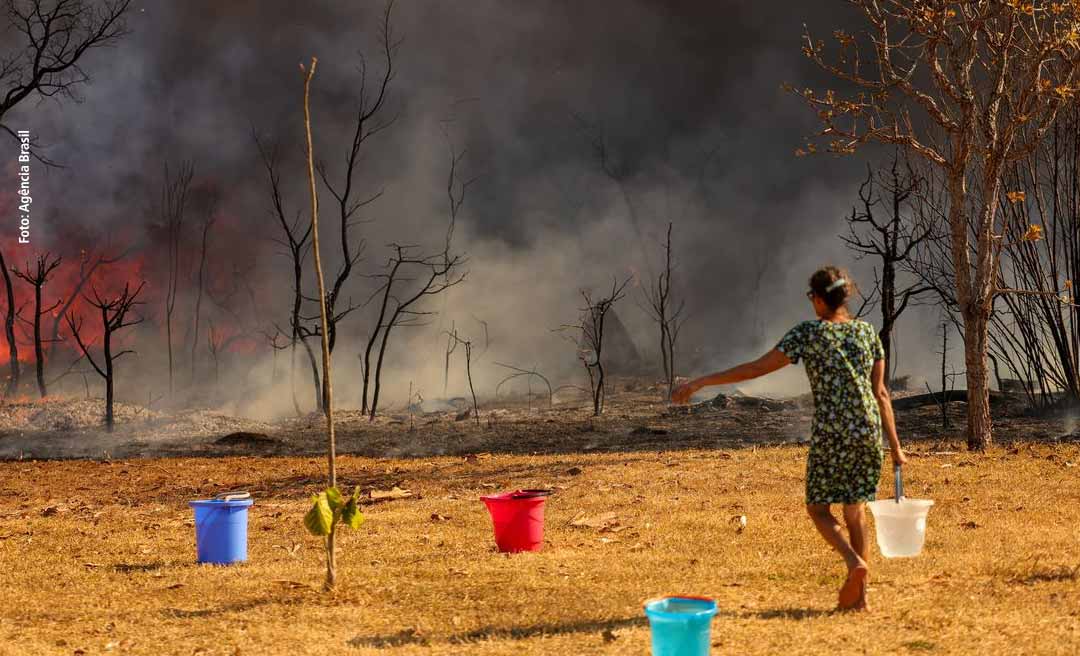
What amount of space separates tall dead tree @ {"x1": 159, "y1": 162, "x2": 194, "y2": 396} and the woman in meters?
21.4

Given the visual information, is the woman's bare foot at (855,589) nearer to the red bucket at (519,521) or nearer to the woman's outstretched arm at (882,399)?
the woman's outstretched arm at (882,399)

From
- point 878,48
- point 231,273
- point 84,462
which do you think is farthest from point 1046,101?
point 231,273

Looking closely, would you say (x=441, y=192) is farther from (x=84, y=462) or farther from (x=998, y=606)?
(x=998, y=606)

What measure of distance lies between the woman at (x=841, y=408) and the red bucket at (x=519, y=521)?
78.2 inches

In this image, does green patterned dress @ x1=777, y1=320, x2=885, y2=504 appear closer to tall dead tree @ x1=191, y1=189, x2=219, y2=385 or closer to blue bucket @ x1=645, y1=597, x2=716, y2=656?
blue bucket @ x1=645, y1=597, x2=716, y2=656

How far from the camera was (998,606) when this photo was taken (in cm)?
448

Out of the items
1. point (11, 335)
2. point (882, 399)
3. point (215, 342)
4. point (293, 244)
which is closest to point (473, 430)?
point (293, 244)

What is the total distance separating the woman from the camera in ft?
13.9

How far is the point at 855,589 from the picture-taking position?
14.3ft

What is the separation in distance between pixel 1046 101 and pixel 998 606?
8.04 metres

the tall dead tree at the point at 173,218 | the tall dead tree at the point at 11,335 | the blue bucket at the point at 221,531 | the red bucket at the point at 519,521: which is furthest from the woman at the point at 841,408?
the tall dead tree at the point at 173,218

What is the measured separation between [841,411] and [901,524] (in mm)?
660

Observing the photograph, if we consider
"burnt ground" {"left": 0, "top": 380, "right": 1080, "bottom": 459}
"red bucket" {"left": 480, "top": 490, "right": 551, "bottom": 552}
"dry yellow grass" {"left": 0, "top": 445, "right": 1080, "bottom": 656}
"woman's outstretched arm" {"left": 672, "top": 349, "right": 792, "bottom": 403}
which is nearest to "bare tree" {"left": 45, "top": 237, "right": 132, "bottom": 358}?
"burnt ground" {"left": 0, "top": 380, "right": 1080, "bottom": 459}

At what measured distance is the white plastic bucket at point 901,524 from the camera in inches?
175
